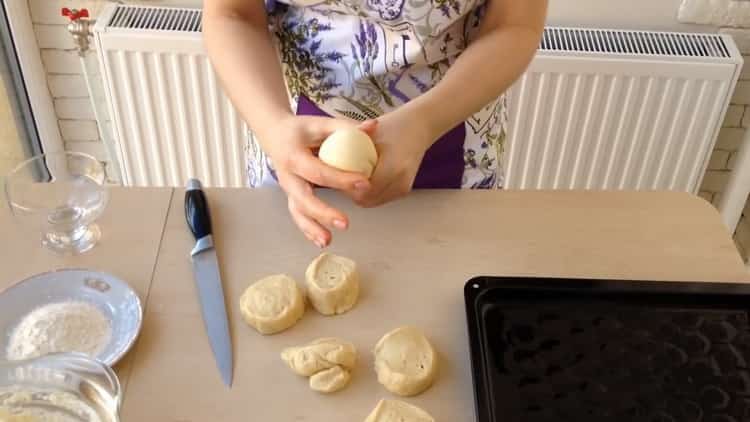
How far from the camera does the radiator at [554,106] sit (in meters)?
→ 1.53

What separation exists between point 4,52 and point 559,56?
110 centimetres

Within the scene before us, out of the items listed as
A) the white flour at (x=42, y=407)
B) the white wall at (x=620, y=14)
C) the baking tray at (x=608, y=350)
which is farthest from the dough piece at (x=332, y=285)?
the white wall at (x=620, y=14)

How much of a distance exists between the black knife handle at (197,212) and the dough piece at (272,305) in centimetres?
10

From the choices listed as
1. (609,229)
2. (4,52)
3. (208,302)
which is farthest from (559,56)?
(4,52)

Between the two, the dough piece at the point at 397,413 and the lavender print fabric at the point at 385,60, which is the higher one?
the lavender print fabric at the point at 385,60

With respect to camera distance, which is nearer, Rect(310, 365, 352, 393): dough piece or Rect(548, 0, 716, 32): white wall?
Rect(310, 365, 352, 393): dough piece

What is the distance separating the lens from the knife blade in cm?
76

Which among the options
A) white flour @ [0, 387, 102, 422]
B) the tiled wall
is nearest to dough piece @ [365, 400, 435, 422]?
white flour @ [0, 387, 102, 422]

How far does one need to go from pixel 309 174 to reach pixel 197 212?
0.53ft

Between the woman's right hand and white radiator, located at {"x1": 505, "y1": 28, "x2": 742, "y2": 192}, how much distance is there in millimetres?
819

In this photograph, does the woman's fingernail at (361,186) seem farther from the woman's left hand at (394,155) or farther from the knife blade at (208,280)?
the knife blade at (208,280)

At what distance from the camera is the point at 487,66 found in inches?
36.1

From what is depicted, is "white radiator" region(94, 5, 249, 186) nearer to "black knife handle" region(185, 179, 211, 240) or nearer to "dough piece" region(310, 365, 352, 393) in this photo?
"black knife handle" region(185, 179, 211, 240)

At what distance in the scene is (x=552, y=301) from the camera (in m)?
0.81
